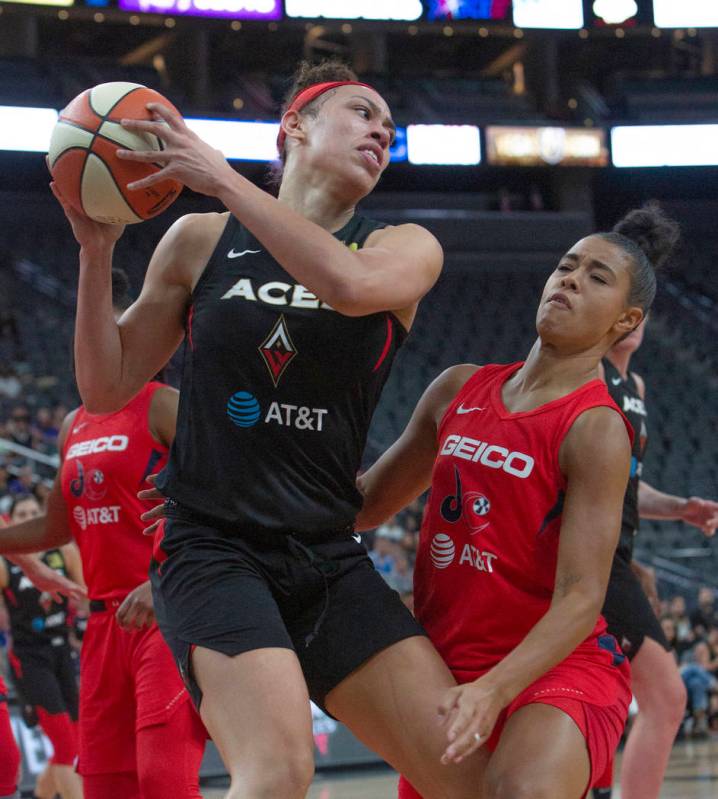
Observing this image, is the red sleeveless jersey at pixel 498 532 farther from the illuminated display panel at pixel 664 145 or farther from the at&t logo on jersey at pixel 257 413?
the illuminated display panel at pixel 664 145

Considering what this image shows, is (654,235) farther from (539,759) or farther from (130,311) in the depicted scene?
(539,759)

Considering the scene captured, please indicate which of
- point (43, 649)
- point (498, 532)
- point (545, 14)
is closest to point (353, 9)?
point (545, 14)

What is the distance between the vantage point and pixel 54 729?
22.6 ft

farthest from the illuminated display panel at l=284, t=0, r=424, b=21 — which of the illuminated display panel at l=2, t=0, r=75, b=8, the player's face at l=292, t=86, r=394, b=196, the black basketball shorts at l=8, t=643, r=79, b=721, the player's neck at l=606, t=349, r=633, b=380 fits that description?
the player's face at l=292, t=86, r=394, b=196

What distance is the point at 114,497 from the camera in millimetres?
4406

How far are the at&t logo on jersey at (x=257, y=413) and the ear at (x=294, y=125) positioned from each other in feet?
2.72

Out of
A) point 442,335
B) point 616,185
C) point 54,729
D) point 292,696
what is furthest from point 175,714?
point 616,185

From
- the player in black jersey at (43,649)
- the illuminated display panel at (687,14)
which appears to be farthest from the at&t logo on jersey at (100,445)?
the illuminated display panel at (687,14)

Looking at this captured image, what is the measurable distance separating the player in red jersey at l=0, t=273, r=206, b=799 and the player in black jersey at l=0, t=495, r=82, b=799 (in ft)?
9.17

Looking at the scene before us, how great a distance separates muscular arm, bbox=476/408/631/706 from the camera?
2.73m

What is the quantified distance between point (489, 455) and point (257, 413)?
0.65 meters

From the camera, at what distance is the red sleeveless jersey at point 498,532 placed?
3033 mm

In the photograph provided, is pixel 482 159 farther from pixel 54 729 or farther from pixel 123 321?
pixel 123 321

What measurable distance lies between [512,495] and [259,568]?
690 millimetres
